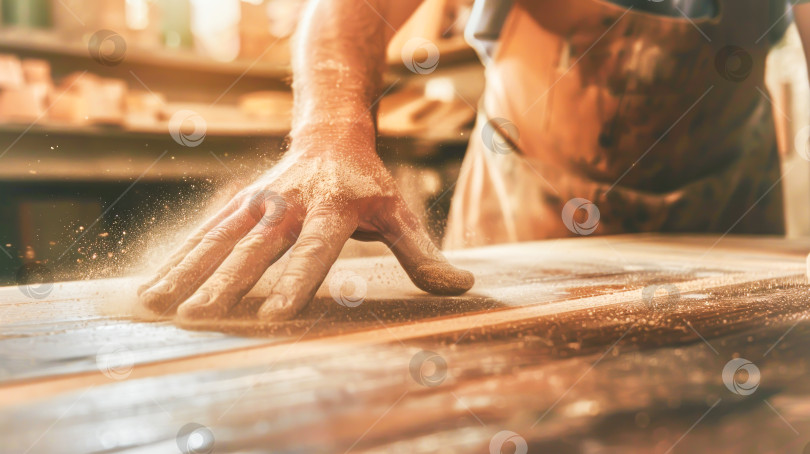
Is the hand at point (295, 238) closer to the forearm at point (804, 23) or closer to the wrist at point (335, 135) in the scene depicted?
the wrist at point (335, 135)

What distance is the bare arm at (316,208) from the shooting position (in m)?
0.57

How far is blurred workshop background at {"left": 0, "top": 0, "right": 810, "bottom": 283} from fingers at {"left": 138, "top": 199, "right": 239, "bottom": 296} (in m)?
1.00

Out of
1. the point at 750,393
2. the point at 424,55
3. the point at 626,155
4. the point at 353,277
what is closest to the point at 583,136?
the point at 626,155

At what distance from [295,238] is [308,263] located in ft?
0.28

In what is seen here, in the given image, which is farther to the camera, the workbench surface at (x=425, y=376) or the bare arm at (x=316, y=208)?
the bare arm at (x=316, y=208)

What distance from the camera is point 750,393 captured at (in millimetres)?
346

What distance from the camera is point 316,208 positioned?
648mm

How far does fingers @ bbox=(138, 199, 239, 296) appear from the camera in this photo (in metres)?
0.64

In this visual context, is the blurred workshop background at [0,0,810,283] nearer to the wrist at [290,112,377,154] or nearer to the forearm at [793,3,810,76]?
the forearm at [793,3,810,76]

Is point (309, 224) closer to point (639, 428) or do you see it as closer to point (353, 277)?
point (353, 277)

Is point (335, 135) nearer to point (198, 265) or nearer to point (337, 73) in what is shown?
point (337, 73)

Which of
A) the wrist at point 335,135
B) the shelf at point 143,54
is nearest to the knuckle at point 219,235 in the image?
the wrist at point 335,135

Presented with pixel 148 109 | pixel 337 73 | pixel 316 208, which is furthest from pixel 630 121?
pixel 148 109

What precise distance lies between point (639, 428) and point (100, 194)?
2.22m
